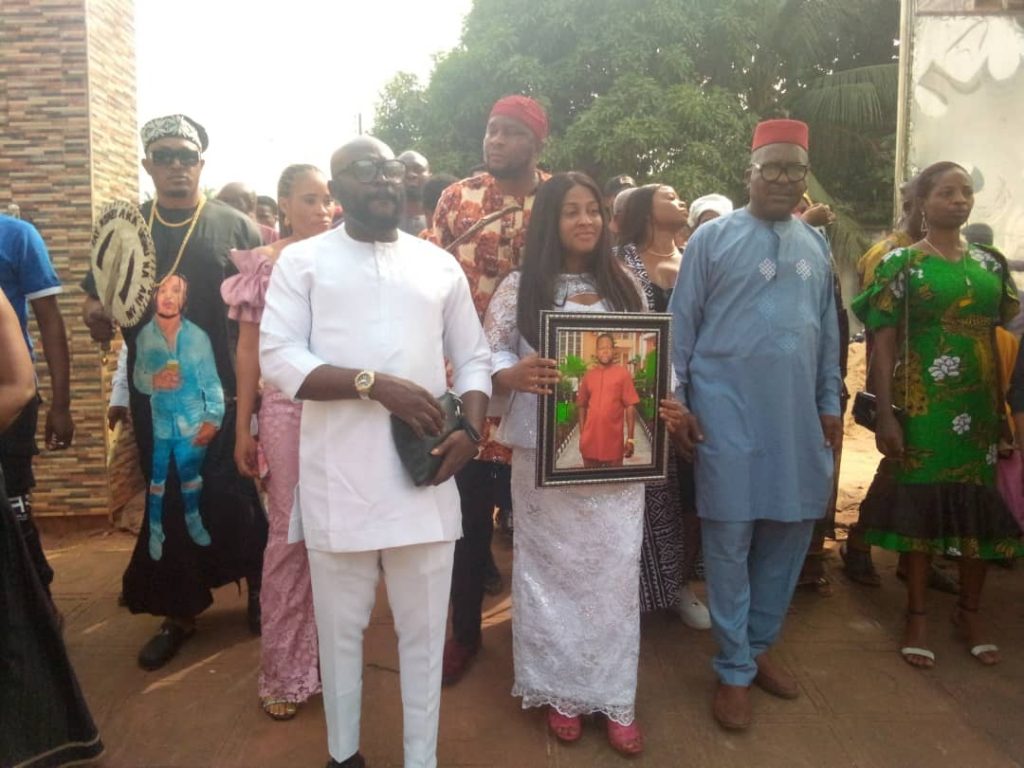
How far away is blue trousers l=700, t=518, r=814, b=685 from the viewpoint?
3.25 m

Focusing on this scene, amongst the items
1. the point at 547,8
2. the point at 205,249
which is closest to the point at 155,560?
the point at 205,249

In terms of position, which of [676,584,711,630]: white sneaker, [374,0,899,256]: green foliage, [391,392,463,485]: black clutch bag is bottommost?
[676,584,711,630]: white sneaker

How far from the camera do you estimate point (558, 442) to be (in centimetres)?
282

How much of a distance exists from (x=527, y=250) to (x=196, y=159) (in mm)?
1543

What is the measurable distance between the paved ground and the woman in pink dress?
0.14 m

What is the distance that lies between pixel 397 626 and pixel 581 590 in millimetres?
681

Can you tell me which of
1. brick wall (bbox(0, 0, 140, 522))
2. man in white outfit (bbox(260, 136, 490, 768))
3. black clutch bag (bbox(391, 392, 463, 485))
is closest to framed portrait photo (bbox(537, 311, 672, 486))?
man in white outfit (bbox(260, 136, 490, 768))

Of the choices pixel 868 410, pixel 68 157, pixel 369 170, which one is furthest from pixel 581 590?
pixel 68 157

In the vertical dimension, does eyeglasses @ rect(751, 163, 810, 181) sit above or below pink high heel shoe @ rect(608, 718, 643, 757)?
above

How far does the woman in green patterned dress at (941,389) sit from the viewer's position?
3652 millimetres

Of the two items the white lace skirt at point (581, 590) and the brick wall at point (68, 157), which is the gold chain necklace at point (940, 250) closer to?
the white lace skirt at point (581, 590)

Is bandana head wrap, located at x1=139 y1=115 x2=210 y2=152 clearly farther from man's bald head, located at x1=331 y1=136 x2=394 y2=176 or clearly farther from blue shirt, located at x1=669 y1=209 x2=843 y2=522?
blue shirt, located at x1=669 y1=209 x2=843 y2=522

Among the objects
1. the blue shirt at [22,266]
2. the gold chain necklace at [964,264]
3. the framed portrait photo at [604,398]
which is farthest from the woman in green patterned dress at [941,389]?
the blue shirt at [22,266]

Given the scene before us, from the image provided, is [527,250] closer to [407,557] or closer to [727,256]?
[727,256]
